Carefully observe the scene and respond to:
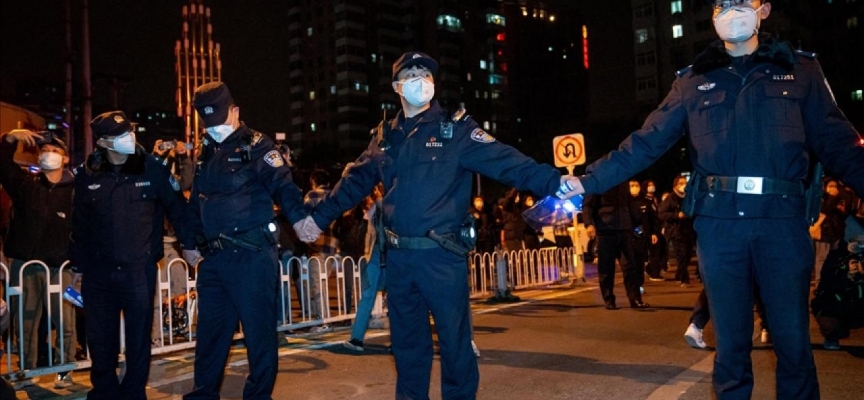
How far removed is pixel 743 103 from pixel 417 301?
200 centimetres

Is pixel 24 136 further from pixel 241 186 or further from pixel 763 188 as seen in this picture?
pixel 763 188

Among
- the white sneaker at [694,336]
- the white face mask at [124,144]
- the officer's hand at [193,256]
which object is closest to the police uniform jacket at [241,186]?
the officer's hand at [193,256]

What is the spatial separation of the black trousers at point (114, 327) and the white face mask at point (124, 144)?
82 cm

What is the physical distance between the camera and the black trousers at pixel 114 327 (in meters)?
5.16

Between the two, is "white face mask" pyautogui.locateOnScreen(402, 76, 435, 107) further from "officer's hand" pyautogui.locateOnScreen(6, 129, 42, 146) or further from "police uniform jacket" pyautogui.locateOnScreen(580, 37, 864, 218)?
"officer's hand" pyautogui.locateOnScreen(6, 129, 42, 146)

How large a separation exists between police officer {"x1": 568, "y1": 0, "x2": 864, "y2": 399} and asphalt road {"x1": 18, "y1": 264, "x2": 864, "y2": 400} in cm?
157

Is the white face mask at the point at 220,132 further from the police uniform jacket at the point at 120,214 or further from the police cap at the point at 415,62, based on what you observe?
the police cap at the point at 415,62

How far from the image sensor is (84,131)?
960 inches

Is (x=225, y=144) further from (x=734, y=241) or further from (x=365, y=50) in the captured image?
(x=365, y=50)

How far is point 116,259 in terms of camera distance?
5176 mm

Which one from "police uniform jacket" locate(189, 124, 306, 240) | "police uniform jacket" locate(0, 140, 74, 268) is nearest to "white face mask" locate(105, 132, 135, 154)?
"police uniform jacket" locate(189, 124, 306, 240)

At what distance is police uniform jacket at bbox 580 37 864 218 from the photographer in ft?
12.5

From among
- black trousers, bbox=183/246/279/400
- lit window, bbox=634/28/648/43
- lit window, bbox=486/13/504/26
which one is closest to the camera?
black trousers, bbox=183/246/279/400

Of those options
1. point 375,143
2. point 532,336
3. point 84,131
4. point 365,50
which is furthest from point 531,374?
point 365,50
